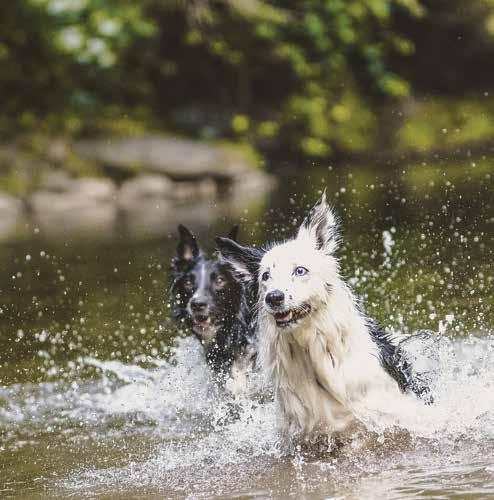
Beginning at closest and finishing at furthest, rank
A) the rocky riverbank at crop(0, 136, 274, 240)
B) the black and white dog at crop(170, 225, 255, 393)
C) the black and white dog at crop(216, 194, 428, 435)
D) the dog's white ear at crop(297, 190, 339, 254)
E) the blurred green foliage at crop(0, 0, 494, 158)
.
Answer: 1. the black and white dog at crop(216, 194, 428, 435)
2. the dog's white ear at crop(297, 190, 339, 254)
3. the black and white dog at crop(170, 225, 255, 393)
4. the rocky riverbank at crop(0, 136, 274, 240)
5. the blurred green foliage at crop(0, 0, 494, 158)

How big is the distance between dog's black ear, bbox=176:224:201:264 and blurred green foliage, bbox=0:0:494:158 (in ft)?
53.5

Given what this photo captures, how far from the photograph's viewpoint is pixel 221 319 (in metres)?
7.00

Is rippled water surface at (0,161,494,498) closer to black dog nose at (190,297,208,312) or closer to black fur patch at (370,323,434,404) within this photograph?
black fur patch at (370,323,434,404)

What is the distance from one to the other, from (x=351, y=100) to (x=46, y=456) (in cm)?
2112

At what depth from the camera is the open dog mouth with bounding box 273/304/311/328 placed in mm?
4852

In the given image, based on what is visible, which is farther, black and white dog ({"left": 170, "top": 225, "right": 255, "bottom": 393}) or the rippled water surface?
black and white dog ({"left": 170, "top": 225, "right": 255, "bottom": 393})

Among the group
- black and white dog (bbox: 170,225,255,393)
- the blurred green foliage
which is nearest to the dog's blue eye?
black and white dog (bbox: 170,225,255,393)

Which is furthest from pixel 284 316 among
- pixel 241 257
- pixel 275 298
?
pixel 241 257

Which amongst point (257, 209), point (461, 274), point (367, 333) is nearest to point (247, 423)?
point (367, 333)

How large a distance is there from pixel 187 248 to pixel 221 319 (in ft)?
2.17

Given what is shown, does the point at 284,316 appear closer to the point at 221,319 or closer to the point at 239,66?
the point at 221,319

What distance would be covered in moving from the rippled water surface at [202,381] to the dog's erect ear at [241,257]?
3.19 ft

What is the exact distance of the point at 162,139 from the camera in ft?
74.1

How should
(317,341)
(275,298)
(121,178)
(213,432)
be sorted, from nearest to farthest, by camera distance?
(275,298) → (317,341) → (213,432) → (121,178)
